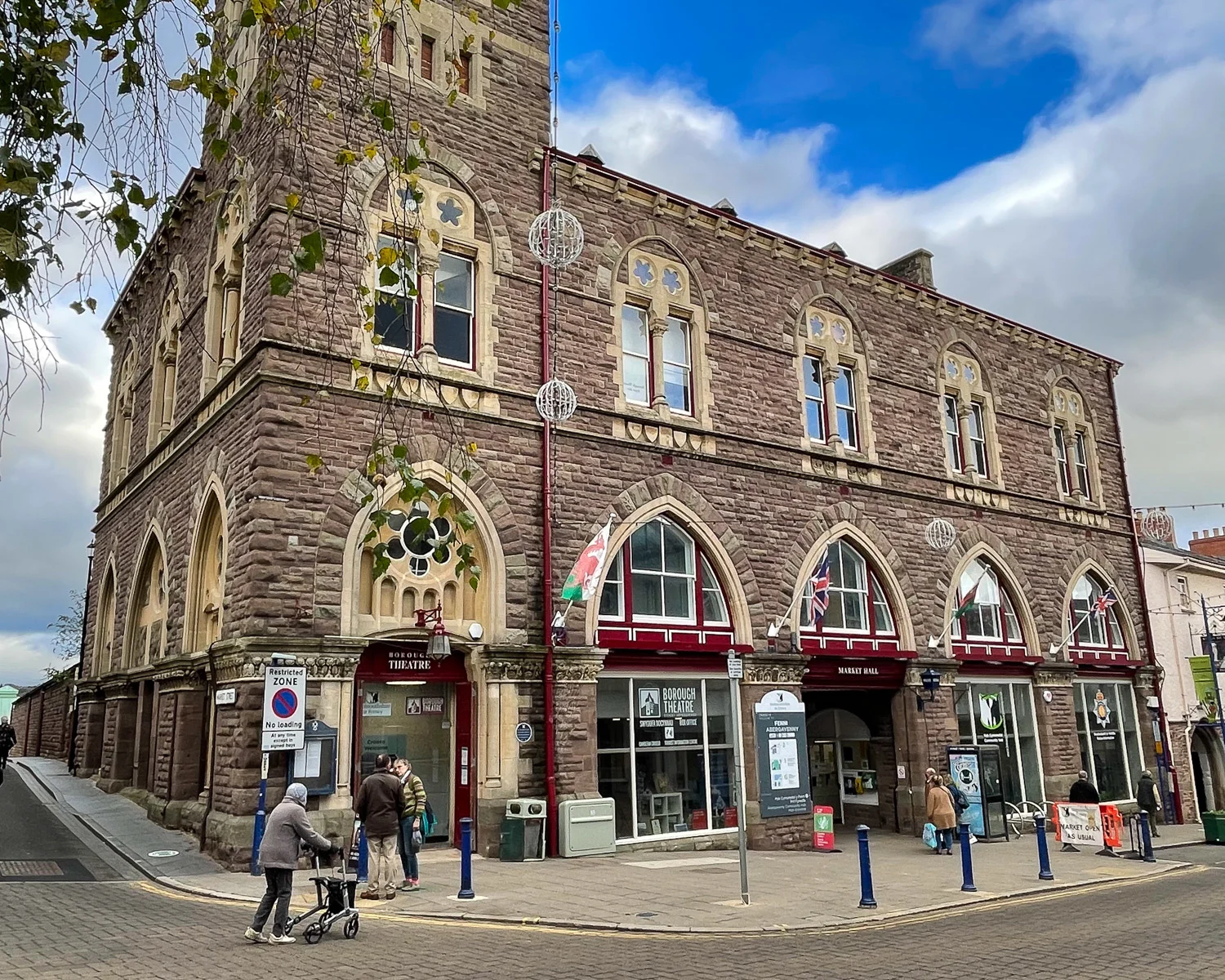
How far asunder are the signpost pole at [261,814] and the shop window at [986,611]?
15906 mm

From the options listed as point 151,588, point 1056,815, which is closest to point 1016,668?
point 1056,815

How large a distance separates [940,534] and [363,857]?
16.1 metres

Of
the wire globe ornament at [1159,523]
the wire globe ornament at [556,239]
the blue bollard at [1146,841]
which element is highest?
the wire globe ornament at [556,239]

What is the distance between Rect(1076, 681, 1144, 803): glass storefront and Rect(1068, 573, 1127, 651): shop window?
1.14 metres

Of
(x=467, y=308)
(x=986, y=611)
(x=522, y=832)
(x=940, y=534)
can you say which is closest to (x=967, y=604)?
(x=940, y=534)

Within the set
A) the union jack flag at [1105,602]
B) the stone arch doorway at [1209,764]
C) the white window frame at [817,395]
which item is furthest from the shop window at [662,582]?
the stone arch doorway at [1209,764]

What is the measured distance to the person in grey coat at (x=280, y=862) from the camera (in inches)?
364

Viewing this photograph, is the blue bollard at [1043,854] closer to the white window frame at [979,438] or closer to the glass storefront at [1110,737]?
the glass storefront at [1110,737]

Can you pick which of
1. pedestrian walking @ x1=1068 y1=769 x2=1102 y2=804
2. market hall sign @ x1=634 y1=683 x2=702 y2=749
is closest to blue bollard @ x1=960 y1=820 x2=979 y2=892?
market hall sign @ x1=634 y1=683 x2=702 y2=749

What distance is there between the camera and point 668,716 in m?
18.0

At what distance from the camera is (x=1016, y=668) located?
2467 cm

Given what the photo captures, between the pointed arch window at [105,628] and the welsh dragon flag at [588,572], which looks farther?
the pointed arch window at [105,628]

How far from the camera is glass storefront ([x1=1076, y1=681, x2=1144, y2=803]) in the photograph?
85.6 feet

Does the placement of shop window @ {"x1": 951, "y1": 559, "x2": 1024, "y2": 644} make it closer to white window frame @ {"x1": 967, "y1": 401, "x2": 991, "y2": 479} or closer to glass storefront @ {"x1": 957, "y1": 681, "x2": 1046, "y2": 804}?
glass storefront @ {"x1": 957, "y1": 681, "x2": 1046, "y2": 804}
